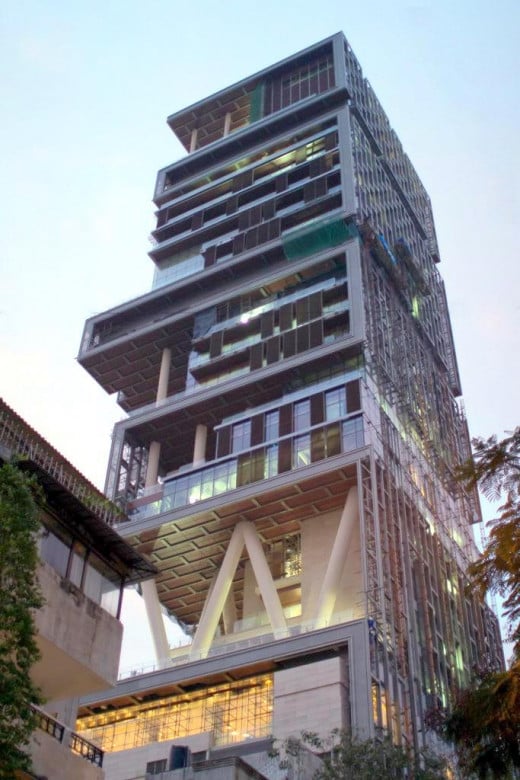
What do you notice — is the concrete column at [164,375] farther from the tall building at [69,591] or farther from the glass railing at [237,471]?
the tall building at [69,591]

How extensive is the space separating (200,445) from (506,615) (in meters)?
61.2

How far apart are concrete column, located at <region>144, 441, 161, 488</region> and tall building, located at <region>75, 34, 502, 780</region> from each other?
329mm

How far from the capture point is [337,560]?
2441 inches

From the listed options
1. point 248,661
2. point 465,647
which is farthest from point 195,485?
point 465,647

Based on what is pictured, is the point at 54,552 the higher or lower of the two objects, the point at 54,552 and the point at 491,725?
the higher

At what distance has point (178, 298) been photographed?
91438mm

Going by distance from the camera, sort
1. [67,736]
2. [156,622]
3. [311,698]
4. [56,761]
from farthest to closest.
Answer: [156,622]
[311,698]
[67,736]
[56,761]

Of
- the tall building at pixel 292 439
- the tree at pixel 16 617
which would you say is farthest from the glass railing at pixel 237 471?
the tree at pixel 16 617

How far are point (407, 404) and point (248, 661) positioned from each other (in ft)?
89.2

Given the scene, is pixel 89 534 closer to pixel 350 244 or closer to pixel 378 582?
pixel 378 582

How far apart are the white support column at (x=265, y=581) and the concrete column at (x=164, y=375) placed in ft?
64.2

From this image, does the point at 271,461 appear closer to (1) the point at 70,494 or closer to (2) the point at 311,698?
(2) the point at 311,698

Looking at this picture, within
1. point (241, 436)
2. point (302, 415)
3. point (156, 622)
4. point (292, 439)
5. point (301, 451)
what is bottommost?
point (156, 622)

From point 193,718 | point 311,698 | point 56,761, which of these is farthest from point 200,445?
point 56,761
